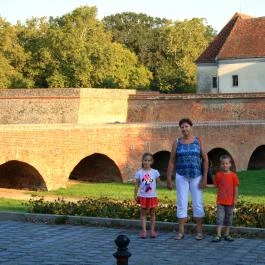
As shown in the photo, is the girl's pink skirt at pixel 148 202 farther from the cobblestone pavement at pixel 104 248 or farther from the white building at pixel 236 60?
the white building at pixel 236 60

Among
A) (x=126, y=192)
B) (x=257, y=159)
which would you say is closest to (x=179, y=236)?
(x=126, y=192)

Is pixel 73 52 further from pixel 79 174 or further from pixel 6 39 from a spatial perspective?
pixel 79 174

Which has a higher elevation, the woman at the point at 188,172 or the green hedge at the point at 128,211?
the woman at the point at 188,172

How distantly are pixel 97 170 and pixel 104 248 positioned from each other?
16.2 meters

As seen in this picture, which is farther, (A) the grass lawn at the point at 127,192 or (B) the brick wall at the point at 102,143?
(B) the brick wall at the point at 102,143

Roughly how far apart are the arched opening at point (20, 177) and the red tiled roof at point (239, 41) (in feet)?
73.8

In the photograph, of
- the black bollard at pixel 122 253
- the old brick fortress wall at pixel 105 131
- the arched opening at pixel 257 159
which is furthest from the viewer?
the arched opening at pixel 257 159

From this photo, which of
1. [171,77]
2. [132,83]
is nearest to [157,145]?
[132,83]

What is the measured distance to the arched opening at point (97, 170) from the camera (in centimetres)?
2305

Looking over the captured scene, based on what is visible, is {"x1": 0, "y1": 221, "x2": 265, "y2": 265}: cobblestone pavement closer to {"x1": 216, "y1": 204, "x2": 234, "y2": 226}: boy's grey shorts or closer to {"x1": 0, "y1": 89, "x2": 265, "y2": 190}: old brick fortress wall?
{"x1": 216, "y1": 204, "x2": 234, "y2": 226}: boy's grey shorts

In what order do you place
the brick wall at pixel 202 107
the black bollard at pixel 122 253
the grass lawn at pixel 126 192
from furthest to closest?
the brick wall at pixel 202 107
the grass lawn at pixel 126 192
the black bollard at pixel 122 253

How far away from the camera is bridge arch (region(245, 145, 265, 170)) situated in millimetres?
30125

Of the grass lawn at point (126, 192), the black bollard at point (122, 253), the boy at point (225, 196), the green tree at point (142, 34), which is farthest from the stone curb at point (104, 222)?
the green tree at point (142, 34)

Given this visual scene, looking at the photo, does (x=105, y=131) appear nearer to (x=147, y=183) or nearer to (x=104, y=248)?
(x=147, y=183)
